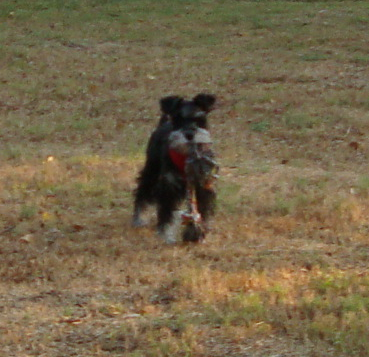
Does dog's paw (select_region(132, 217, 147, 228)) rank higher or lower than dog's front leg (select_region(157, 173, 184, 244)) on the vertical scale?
lower

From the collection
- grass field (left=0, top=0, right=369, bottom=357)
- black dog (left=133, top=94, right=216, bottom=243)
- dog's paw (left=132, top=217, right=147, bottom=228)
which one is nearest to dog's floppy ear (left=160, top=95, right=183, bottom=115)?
black dog (left=133, top=94, right=216, bottom=243)

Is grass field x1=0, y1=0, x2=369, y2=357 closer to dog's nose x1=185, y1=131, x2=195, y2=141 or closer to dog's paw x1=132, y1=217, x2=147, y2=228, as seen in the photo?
dog's paw x1=132, y1=217, x2=147, y2=228

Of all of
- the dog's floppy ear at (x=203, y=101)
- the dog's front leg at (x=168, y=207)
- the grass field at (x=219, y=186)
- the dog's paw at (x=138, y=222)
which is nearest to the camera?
the grass field at (x=219, y=186)

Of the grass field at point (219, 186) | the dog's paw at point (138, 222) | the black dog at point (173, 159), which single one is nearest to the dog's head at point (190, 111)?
the black dog at point (173, 159)

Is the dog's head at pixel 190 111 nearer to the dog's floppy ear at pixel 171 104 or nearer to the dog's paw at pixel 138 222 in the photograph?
the dog's floppy ear at pixel 171 104

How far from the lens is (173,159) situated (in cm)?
801

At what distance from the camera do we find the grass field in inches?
231

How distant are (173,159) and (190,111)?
445 mm

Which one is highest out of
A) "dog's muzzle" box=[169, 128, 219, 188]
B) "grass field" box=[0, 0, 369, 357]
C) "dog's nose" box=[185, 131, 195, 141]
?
"dog's nose" box=[185, 131, 195, 141]

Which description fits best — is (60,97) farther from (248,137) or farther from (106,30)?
(106,30)

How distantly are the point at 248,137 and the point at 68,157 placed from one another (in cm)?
262

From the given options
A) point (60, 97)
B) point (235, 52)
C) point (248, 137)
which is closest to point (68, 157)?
point (248, 137)

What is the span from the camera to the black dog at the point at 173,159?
7836 mm

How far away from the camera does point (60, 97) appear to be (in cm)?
1580
